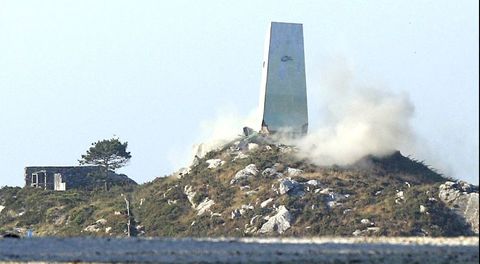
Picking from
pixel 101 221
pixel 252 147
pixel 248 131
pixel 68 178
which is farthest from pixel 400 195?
pixel 68 178

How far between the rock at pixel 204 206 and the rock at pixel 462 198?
13607 millimetres

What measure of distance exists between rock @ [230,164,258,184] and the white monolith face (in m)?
2.82

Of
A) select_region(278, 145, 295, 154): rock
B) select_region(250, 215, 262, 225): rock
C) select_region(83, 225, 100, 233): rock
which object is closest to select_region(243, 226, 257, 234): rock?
select_region(250, 215, 262, 225): rock

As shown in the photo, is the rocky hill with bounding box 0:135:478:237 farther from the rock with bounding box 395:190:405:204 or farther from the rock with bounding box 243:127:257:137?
the rock with bounding box 243:127:257:137

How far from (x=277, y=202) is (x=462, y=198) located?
1052cm

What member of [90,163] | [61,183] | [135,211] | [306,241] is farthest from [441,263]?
[90,163]

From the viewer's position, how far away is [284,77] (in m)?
101

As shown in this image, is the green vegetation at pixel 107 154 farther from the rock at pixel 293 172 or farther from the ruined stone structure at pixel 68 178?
the rock at pixel 293 172

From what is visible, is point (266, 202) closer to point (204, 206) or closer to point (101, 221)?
point (204, 206)

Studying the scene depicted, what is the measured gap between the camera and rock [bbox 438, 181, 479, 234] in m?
92.5

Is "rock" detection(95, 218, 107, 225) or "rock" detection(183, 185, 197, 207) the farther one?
"rock" detection(95, 218, 107, 225)

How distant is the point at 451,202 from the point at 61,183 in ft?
122

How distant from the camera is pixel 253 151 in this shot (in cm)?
10375

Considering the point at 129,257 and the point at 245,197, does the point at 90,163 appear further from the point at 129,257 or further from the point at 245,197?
the point at 129,257
